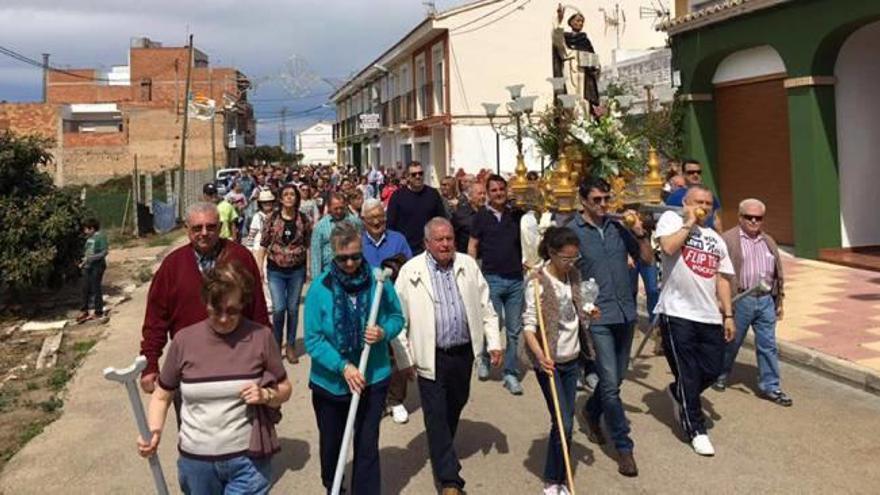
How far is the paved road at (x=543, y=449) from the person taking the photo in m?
4.82

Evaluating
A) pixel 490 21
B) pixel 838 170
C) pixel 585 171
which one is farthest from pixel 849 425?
pixel 490 21

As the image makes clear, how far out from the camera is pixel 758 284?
638cm

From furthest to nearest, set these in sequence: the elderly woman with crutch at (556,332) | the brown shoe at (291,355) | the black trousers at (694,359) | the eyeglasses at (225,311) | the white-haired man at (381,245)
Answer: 1. the brown shoe at (291,355)
2. the white-haired man at (381,245)
3. the black trousers at (694,359)
4. the elderly woman with crutch at (556,332)
5. the eyeglasses at (225,311)

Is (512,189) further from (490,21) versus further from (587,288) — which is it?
(490,21)

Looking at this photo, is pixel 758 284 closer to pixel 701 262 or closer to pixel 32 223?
pixel 701 262

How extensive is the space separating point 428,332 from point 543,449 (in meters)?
1.41

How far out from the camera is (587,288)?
4680mm

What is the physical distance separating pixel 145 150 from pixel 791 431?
56307 millimetres

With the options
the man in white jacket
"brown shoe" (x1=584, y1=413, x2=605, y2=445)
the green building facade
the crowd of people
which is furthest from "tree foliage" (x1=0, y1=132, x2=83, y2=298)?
the green building facade

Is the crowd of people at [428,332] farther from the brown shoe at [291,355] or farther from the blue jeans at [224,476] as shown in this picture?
the brown shoe at [291,355]

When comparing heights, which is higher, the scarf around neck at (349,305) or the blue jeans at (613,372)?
the scarf around neck at (349,305)

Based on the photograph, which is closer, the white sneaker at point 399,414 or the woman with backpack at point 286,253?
the white sneaker at point 399,414

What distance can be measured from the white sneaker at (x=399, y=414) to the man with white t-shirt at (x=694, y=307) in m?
2.07

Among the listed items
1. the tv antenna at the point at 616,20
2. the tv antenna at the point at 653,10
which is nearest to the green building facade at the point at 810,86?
the tv antenna at the point at 653,10
